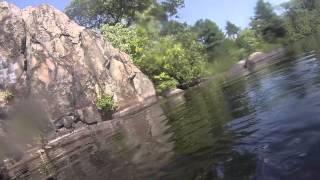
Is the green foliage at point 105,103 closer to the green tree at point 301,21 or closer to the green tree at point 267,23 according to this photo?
the green tree at point 267,23

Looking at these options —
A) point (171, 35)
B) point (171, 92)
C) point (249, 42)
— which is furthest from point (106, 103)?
point (249, 42)

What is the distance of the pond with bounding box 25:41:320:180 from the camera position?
329 inches

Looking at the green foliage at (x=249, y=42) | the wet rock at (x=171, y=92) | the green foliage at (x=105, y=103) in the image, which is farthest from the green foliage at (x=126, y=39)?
the green foliage at (x=249, y=42)

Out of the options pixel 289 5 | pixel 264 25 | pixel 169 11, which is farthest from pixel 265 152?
pixel 289 5

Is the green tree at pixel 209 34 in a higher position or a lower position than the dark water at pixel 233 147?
higher

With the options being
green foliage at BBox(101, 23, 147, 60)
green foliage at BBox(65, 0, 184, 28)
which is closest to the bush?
green foliage at BBox(101, 23, 147, 60)

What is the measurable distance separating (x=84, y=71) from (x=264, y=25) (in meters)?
63.0

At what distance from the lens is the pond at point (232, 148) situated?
8.35 metres

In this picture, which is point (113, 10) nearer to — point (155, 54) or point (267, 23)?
point (155, 54)

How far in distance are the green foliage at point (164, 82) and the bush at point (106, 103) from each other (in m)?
10.0

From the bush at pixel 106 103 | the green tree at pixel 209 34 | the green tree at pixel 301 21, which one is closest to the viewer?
the bush at pixel 106 103

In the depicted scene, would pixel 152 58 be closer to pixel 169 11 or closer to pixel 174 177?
pixel 169 11

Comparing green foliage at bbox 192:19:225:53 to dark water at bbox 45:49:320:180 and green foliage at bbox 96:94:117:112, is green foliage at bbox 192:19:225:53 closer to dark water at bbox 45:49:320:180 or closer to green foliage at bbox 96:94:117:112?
green foliage at bbox 96:94:117:112

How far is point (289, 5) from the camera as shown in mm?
105375
